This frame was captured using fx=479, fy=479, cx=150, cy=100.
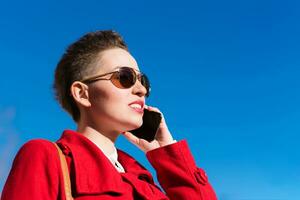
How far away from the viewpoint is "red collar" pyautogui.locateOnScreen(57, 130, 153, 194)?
Result: 3.90m

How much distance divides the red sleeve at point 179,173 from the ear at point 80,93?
3.09ft

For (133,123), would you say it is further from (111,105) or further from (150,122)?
(150,122)

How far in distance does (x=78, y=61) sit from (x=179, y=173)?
4.94 ft

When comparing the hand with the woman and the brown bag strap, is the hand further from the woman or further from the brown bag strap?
the brown bag strap

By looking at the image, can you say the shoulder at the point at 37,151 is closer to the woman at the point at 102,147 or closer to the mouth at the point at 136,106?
the woman at the point at 102,147

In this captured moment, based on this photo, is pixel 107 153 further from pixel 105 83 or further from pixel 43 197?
pixel 43 197

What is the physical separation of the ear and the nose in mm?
446

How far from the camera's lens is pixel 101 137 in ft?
14.6

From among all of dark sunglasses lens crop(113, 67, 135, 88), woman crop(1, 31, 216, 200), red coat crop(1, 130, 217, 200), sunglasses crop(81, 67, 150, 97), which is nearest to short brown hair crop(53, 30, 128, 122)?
woman crop(1, 31, 216, 200)

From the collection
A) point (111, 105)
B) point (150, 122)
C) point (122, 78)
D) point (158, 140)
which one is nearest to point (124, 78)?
point (122, 78)

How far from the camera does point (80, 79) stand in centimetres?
463

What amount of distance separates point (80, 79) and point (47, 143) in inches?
35.1

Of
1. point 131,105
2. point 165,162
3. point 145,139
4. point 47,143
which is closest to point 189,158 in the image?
point 165,162

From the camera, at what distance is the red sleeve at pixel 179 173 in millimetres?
4754
